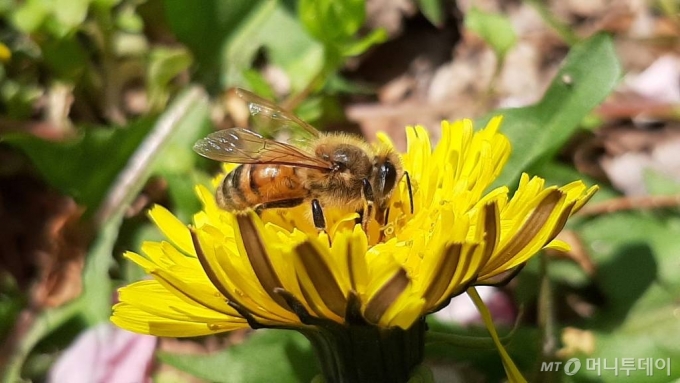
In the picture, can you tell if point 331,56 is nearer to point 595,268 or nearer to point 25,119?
point 595,268

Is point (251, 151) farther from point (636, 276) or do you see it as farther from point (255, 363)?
point (636, 276)

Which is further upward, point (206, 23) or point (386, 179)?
point (386, 179)

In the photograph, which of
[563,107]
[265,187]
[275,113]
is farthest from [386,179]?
[563,107]

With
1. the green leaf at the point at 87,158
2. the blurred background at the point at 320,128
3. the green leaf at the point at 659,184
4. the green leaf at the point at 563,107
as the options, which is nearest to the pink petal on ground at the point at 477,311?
the blurred background at the point at 320,128

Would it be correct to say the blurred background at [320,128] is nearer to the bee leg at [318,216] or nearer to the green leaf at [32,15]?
the green leaf at [32,15]

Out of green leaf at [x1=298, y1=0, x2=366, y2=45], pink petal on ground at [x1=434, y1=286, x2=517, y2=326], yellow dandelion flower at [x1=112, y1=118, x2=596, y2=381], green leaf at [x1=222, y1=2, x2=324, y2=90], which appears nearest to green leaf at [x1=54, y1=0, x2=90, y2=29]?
green leaf at [x1=222, y1=2, x2=324, y2=90]

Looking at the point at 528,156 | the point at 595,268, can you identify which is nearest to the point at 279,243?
the point at 528,156
